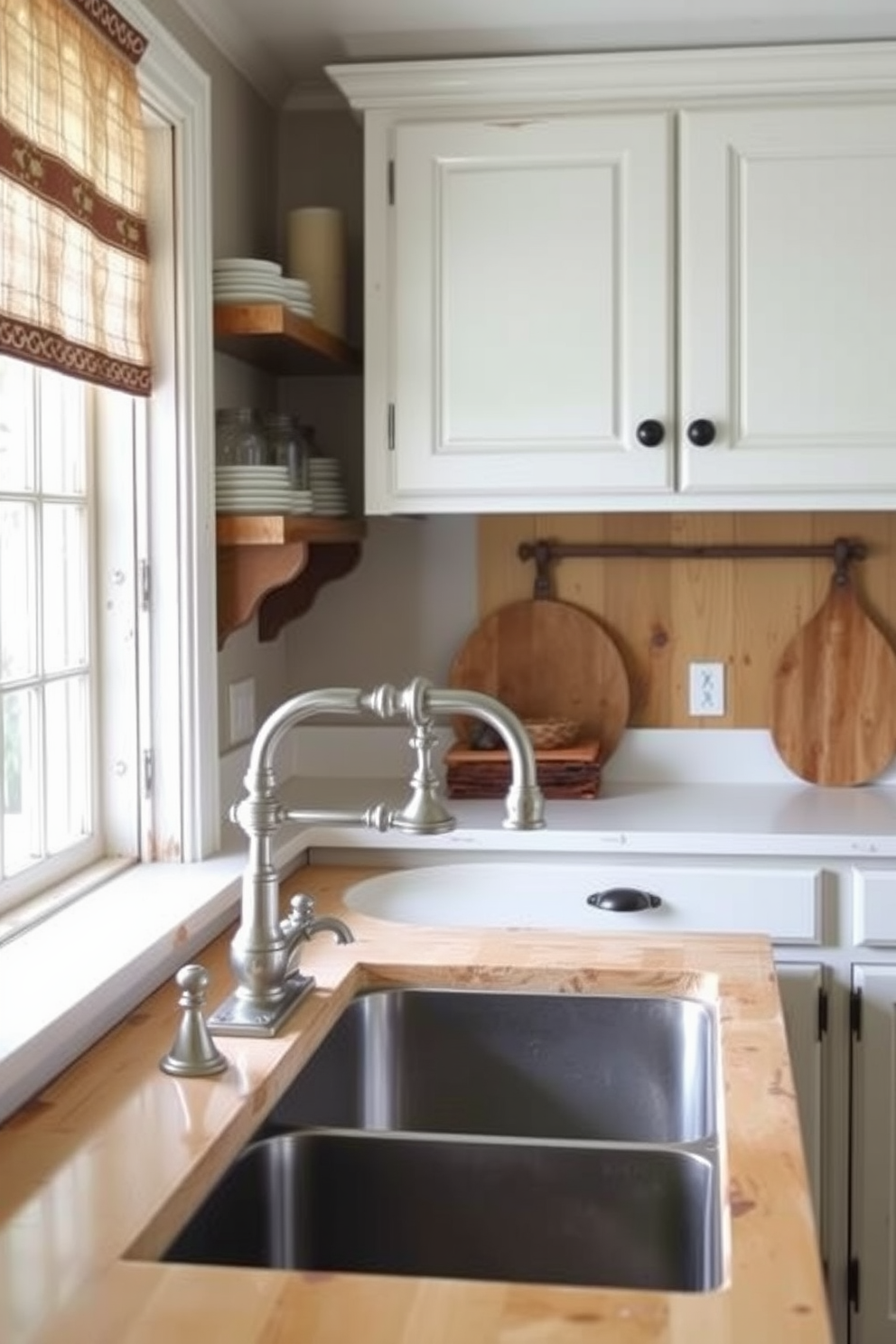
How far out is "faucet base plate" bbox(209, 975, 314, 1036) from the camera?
5.66 feet

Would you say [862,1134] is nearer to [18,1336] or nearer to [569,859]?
[569,859]

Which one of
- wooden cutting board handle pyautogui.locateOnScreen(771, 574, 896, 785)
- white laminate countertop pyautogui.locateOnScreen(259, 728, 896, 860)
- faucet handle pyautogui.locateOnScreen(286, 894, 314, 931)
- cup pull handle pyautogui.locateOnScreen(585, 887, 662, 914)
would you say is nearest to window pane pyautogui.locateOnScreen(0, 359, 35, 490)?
faucet handle pyautogui.locateOnScreen(286, 894, 314, 931)

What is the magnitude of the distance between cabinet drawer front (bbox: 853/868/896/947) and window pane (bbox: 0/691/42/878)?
122 centimetres

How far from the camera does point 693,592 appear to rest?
2.97m

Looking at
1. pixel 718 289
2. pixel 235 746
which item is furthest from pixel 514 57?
pixel 235 746

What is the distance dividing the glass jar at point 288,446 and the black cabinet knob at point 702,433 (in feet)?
2.07

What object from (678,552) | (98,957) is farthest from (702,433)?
(98,957)

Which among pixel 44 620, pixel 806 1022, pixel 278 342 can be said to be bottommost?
pixel 806 1022

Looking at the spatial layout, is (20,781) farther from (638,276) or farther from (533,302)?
(638,276)

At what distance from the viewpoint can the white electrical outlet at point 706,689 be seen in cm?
296

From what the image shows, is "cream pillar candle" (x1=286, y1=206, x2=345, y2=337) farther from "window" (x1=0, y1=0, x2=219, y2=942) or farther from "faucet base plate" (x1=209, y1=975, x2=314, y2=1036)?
"faucet base plate" (x1=209, y1=975, x2=314, y2=1036)

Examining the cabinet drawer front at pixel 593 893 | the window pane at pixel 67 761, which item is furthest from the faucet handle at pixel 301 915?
the cabinet drawer front at pixel 593 893

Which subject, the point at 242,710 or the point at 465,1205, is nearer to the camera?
the point at 465,1205

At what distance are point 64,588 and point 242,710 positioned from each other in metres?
0.60
